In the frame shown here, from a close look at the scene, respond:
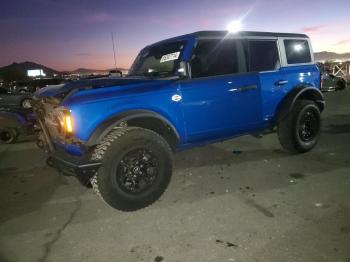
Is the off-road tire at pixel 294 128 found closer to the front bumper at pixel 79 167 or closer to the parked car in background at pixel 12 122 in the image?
the front bumper at pixel 79 167

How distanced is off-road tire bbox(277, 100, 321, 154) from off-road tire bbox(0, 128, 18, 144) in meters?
6.07

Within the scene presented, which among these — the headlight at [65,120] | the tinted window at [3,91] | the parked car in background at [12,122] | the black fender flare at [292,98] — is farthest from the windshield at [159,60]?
the tinted window at [3,91]

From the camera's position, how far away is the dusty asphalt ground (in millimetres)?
3062

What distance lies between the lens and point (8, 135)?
317 inches

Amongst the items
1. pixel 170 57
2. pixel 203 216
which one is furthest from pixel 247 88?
pixel 203 216

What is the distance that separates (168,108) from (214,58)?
1.13m

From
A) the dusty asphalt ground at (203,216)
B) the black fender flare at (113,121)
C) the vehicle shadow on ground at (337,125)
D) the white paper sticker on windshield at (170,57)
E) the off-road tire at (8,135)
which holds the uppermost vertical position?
the white paper sticker on windshield at (170,57)

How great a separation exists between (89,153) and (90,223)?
78cm

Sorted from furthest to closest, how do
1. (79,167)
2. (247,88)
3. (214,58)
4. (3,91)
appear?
(3,91) → (247,88) → (214,58) → (79,167)

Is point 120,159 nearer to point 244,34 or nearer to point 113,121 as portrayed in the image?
point 113,121

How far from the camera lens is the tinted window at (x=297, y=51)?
18.5 feet

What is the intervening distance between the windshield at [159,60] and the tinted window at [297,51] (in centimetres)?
202

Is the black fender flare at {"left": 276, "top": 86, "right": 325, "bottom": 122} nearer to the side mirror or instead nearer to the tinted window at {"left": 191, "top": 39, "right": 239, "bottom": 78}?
the tinted window at {"left": 191, "top": 39, "right": 239, "bottom": 78}

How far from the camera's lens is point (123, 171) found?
396 centimetres
